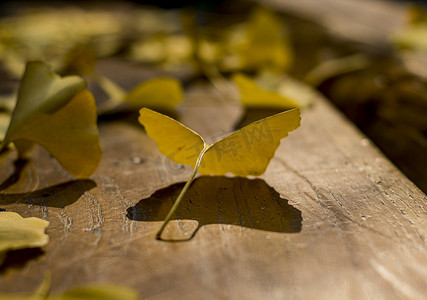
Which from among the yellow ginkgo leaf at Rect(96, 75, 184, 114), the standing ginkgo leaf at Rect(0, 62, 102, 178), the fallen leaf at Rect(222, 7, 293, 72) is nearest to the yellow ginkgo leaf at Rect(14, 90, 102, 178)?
the standing ginkgo leaf at Rect(0, 62, 102, 178)

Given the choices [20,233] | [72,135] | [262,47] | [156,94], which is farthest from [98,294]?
[262,47]

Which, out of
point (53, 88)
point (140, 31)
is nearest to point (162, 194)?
point (53, 88)

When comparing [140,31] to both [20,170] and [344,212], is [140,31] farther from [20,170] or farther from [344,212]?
[344,212]

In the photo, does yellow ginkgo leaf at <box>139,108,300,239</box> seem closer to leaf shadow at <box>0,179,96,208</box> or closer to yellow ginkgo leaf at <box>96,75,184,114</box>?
leaf shadow at <box>0,179,96,208</box>

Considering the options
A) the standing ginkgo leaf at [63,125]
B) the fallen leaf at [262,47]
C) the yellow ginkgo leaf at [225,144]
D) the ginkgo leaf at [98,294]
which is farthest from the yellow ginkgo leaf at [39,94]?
the fallen leaf at [262,47]

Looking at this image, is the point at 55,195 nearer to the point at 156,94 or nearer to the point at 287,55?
the point at 156,94
